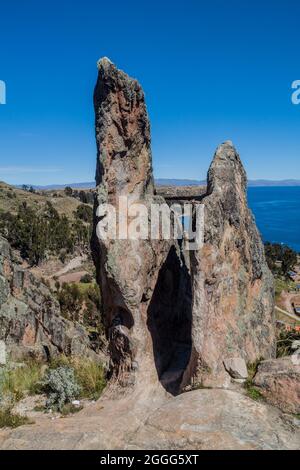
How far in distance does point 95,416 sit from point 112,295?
241 cm

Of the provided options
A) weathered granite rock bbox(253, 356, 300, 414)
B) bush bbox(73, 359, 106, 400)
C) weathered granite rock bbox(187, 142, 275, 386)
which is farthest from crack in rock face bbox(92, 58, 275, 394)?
weathered granite rock bbox(253, 356, 300, 414)

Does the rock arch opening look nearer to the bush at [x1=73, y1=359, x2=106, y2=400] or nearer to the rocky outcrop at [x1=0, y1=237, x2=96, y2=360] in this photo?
the bush at [x1=73, y1=359, x2=106, y2=400]

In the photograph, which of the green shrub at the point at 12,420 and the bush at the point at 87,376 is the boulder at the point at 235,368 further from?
the green shrub at the point at 12,420

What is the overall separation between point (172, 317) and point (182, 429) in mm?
4068

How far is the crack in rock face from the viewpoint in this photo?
28.1 ft

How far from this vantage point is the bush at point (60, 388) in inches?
358

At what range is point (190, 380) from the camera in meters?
8.54

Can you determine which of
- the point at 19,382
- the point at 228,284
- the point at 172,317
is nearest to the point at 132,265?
the point at 228,284

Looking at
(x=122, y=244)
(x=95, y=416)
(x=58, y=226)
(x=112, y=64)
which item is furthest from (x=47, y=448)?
(x=58, y=226)

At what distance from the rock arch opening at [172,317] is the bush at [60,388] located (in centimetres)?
179

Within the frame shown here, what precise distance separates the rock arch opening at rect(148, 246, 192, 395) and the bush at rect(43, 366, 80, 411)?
70.5 inches

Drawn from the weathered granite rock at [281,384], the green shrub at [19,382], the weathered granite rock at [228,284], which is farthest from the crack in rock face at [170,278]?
→ the green shrub at [19,382]
